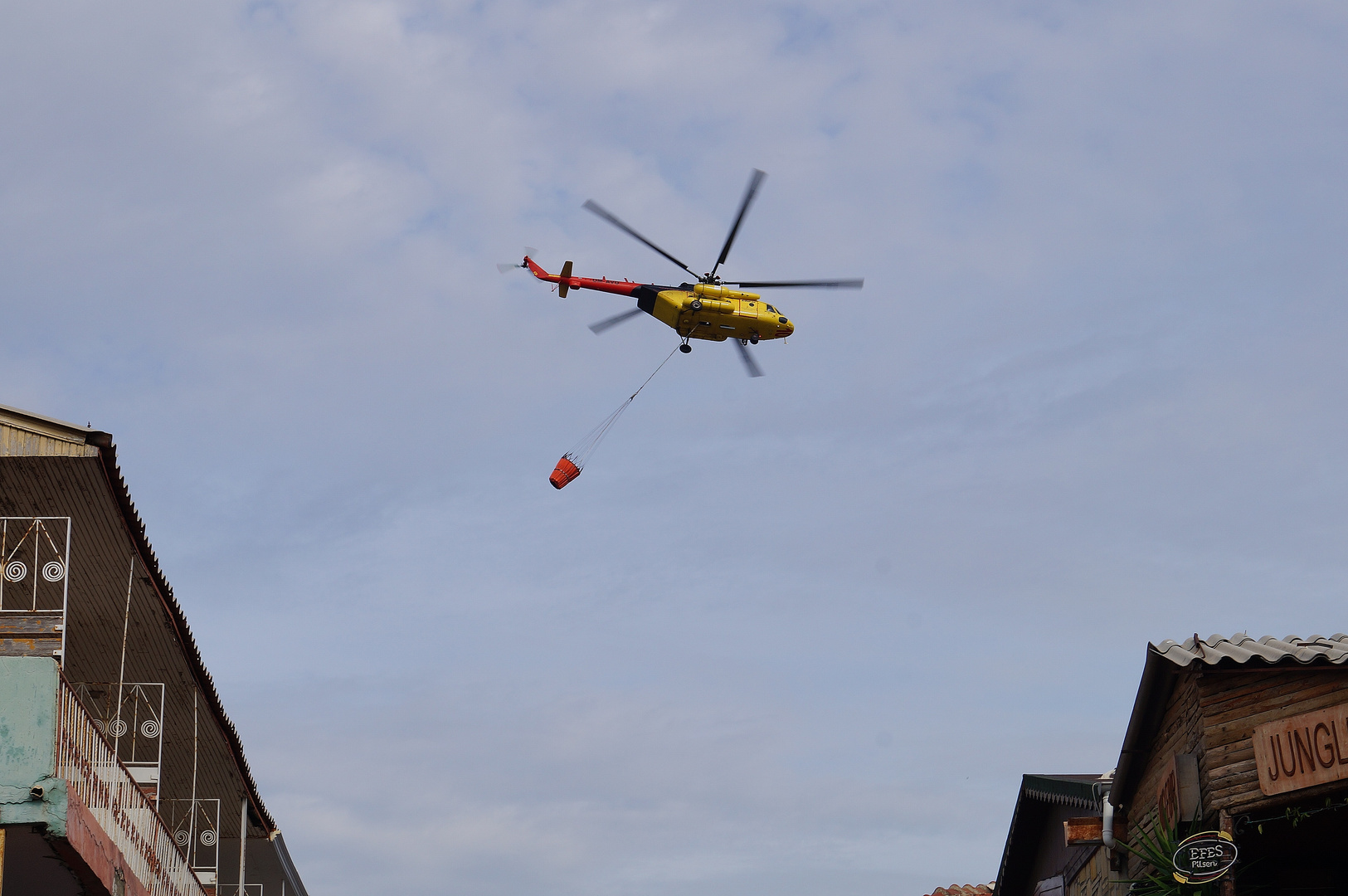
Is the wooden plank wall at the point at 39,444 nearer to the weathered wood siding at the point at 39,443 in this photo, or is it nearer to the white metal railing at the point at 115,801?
the weathered wood siding at the point at 39,443

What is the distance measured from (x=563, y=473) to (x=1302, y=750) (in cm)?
2313

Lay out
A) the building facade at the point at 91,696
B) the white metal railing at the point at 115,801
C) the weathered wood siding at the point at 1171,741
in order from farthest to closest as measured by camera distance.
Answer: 1. the white metal railing at the point at 115,801
2. the weathered wood siding at the point at 1171,741
3. the building facade at the point at 91,696

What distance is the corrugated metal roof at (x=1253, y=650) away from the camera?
45.4 feet

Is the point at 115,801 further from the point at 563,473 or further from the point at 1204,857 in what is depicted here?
the point at 563,473

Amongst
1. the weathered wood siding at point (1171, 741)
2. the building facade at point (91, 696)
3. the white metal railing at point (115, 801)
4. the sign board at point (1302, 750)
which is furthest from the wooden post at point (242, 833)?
the sign board at point (1302, 750)

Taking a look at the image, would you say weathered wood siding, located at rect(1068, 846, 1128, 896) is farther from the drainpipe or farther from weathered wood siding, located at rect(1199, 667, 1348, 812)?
weathered wood siding, located at rect(1199, 667, 1348, 812)

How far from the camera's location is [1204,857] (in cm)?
1408

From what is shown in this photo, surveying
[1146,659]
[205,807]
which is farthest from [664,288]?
[1146,659]

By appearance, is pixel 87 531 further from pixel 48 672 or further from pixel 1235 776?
pixel 1235 776

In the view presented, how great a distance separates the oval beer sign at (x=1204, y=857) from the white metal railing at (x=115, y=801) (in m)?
10.6

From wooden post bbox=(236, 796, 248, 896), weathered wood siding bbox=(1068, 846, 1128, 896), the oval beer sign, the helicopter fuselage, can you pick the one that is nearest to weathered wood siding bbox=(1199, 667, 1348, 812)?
the oval beer sign

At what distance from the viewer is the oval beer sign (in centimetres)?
1398

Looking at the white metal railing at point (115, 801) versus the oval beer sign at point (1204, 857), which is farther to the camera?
the white metal railing at point (115, 801)

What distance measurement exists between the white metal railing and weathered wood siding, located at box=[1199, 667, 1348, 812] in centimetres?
1096
